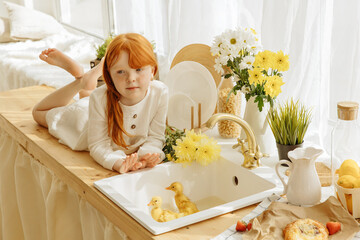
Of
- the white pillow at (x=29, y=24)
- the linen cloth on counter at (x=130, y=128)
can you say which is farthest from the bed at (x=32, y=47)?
the linen cloth on counter at (x=130, y=128)

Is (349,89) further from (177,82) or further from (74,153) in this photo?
(74,153)

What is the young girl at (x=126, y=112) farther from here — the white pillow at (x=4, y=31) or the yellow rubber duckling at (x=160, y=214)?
the white pillow at (x=4, y=31)

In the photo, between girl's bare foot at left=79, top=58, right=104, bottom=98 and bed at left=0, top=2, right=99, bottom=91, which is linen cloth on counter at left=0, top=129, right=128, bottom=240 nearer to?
girl's bare foot at left=79, top=58, right=104, bottom=98

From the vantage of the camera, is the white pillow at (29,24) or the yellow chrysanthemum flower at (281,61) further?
the white pillow at (29,24)

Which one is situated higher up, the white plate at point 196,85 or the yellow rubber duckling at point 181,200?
the white plate at point 196,85

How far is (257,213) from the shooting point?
1.16 metres

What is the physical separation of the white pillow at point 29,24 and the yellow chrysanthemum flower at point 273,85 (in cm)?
245

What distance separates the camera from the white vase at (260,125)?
4.84ft

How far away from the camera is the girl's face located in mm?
1368

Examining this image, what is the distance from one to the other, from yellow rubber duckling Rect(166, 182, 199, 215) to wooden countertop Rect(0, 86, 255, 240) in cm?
17

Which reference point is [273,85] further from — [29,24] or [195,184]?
[29,24]

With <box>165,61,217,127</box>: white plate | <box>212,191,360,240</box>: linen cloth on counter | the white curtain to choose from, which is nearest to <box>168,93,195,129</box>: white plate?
<box>165,61,217,127</box>: white plate

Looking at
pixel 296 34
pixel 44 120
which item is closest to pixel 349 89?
pixel 296 34

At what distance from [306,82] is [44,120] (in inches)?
35.9
